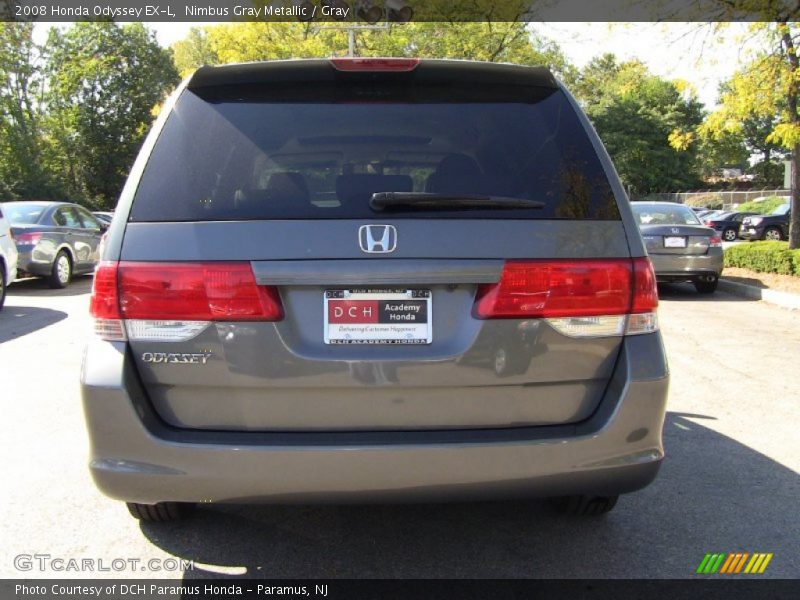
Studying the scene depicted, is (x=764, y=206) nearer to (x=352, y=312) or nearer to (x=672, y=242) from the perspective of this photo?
(x=672, y=242)

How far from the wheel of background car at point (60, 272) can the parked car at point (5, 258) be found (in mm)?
2633

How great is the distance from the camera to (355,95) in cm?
265

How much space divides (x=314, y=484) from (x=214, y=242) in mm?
851

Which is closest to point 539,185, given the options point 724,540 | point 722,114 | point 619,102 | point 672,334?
point 724,540

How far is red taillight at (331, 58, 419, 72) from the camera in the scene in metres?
2.68

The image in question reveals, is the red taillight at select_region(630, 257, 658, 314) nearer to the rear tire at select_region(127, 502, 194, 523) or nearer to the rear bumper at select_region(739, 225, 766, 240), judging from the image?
the rear tire at select_region(127, 502, 194, 523)

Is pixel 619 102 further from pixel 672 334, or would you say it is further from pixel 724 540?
pixel 724 540

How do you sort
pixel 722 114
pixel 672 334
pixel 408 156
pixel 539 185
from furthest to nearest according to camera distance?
pixel 722 114 → pixel 672 334 → pixel 408 156 → pixel 539 185

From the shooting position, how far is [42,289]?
13305mm

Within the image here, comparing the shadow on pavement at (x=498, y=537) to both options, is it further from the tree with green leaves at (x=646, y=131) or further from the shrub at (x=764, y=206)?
the tree with green leaves at (x=646, y=131)

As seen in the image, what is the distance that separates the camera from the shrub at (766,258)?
41.6 ft

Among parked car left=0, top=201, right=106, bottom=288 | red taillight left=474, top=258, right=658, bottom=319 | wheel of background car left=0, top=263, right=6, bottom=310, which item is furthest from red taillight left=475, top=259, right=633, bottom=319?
parked car left=0, top=201, right=106, bottom=288

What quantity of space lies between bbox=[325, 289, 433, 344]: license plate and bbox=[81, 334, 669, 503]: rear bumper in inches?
12.6

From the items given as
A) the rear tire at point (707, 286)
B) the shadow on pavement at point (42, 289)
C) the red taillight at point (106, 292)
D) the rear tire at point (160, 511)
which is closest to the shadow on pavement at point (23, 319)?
the shadow on pavement at point (42, 289)
